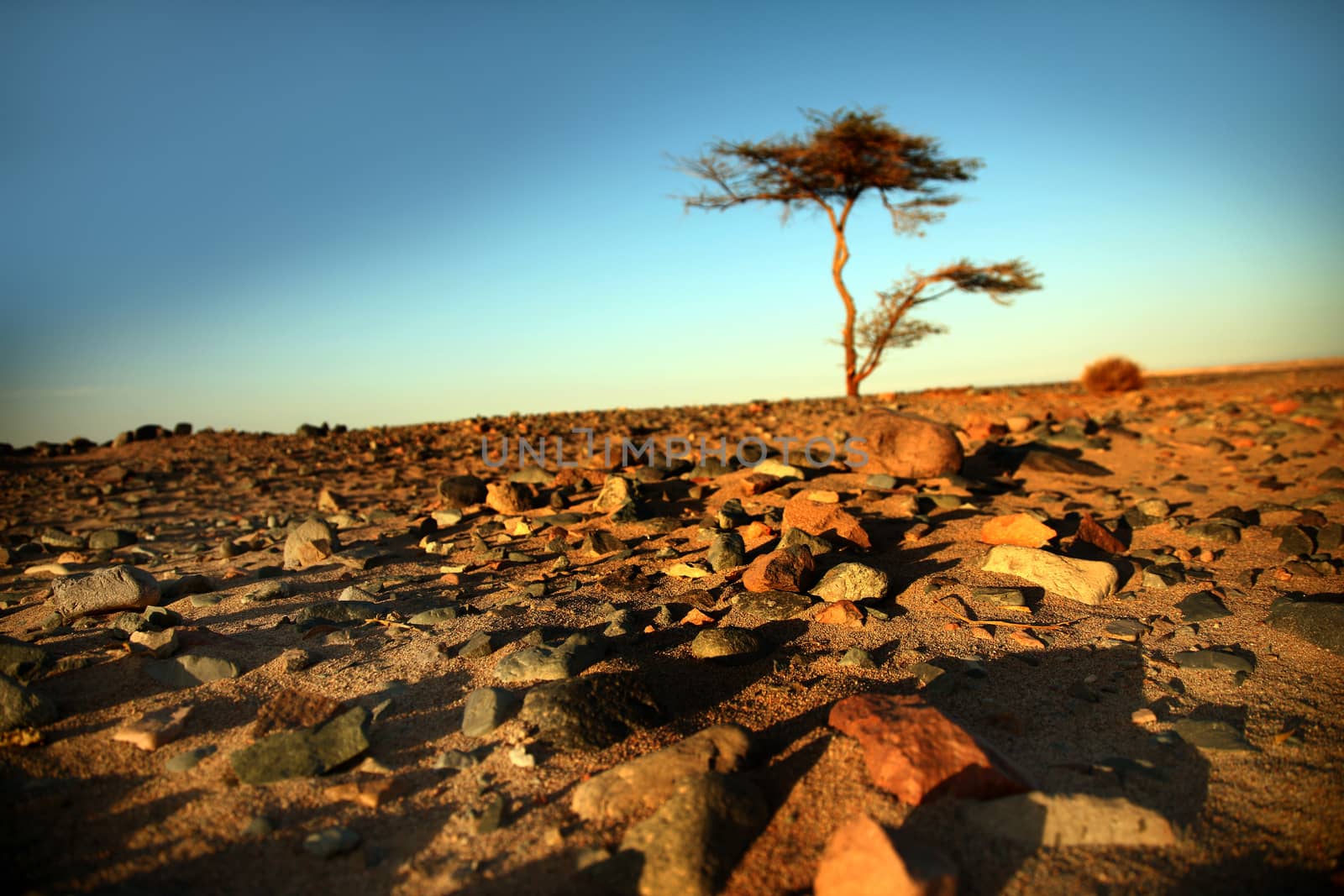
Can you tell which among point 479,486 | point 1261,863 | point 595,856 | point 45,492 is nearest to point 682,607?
point 595,856

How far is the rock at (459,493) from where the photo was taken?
5734 millimetres

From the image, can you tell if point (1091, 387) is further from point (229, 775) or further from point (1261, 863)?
point (229, 775)

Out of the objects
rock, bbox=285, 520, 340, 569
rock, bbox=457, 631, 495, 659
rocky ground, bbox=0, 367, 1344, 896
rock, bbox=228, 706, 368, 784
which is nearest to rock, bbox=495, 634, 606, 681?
rocky ground, bbox=0, 367, 1344, 896

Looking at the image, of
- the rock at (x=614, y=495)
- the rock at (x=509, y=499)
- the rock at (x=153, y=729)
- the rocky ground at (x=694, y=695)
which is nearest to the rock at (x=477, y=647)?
the rocky ground at (x=694, y=695)

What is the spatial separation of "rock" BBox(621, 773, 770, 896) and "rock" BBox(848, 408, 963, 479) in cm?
448

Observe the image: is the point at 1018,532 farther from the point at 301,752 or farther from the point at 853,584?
the point at 301,752

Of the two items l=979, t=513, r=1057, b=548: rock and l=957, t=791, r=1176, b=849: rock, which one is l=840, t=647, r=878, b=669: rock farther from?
l=979, t=513, r=1057, b=548: rock

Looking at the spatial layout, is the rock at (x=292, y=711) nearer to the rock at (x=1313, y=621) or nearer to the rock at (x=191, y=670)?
the rock at (x=191, y=670)

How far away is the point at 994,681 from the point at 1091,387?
12493 mm

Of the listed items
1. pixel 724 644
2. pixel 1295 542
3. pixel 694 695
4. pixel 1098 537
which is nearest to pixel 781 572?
pixel 724 644

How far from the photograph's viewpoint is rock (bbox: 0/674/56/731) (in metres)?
2.34

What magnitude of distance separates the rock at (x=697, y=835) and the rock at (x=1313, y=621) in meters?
2.78

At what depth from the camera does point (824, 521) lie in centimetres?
431

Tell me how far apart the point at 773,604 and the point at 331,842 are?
6.86 feet
